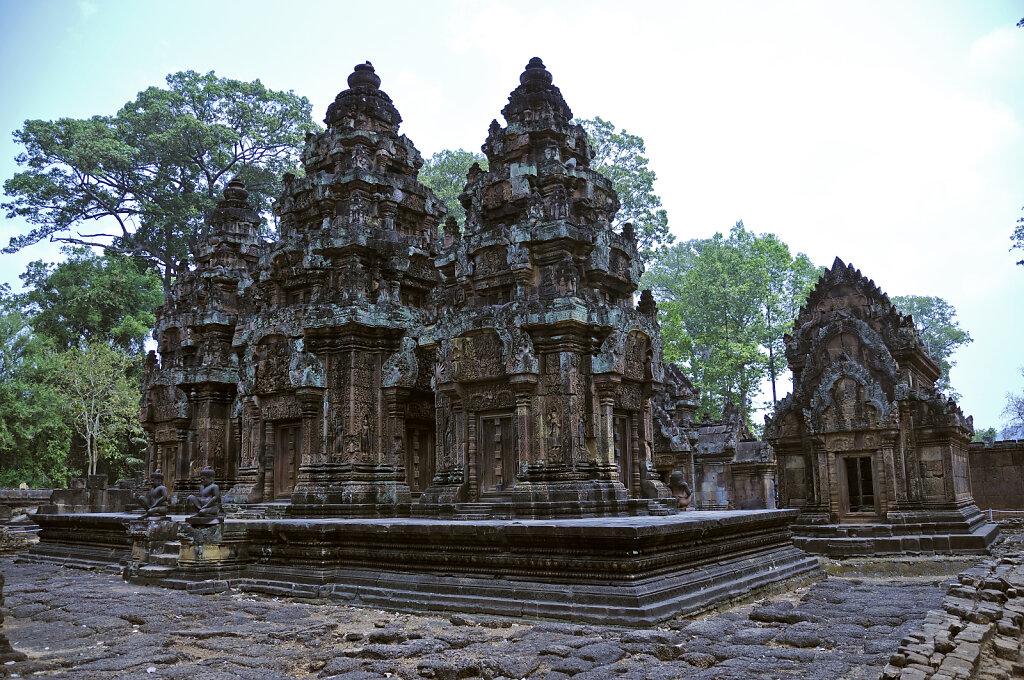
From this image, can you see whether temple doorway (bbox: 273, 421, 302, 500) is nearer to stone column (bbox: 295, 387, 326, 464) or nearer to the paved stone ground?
stone column (bbox: 295, 387, 326, 464)

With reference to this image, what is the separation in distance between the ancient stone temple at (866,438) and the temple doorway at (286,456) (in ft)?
34.2

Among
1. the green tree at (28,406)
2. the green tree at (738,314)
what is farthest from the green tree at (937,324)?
the green tree at (28,406)

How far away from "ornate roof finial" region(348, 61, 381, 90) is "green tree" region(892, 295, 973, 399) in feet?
131

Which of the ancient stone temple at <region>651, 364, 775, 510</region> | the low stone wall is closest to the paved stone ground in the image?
the ancient stone temple at <region>651, 364, 775, 510</region>

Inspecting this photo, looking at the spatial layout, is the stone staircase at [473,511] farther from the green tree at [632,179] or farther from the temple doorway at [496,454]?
the green tree at [632,179]

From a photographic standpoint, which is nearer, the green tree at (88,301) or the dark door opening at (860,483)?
the dark door opening at (860,483)

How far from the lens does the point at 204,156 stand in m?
33.1

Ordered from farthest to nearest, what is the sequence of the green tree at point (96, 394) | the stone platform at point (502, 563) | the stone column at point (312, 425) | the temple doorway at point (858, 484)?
the green tree at point (96, 394)
the temple doorway at point (858, 484)
the stone column at point (312, 425)
the stone platform at point (502, 563)

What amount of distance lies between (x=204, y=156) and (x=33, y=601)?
1068 inches

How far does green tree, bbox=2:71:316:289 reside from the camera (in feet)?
101

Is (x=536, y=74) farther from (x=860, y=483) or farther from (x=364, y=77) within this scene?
(x=860, y=483)

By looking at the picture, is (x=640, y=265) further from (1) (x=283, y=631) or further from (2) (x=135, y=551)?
(2) (x=135, y=551)

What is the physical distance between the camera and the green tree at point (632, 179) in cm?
3222

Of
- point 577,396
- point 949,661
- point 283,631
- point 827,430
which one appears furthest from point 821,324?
point 283,631
